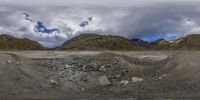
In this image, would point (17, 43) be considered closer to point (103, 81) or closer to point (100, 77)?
point (100, 77)

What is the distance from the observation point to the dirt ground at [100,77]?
93.9 ft

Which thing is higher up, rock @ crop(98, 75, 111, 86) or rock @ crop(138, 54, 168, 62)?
rock @ crop(138, 54, 168, 62)

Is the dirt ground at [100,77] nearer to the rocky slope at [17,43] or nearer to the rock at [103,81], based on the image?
the rock at [103,81]

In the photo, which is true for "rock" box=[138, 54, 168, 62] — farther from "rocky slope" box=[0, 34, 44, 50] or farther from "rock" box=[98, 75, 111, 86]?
"rocky slope" box=[0, 34, 44, 50]

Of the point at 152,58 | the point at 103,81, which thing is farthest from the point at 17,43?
the point at 103,81

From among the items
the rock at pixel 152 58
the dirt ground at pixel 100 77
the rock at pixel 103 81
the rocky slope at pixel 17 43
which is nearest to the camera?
the dirt ground at pixel 100 77

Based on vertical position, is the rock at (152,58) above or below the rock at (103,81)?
above

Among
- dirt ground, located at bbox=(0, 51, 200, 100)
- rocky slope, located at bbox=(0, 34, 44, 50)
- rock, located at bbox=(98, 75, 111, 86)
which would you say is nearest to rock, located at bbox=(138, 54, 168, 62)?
dirt ground, located at bbox=(0, 51, 200, 100)

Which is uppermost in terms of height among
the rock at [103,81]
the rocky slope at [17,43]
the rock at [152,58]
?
the rocky slope at [17,43]

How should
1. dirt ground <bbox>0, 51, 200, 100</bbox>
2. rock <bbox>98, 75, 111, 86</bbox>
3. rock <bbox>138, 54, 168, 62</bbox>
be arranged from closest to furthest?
dirt ground <bbox>0, 51, 200, 100</bbox> < rock <bbox>98, 75, 111, 86</bbox> < rock <bbox>138, 54, 168, 62</bbox>

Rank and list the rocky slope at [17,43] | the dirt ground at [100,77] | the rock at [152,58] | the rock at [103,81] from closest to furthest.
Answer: the dirt ground at [100,77] < the rock at [103,81] < the rock at [152,58] < the rocky slope at [17,43]

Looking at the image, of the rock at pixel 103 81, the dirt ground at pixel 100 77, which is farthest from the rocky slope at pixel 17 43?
the rock at pixel 103 81

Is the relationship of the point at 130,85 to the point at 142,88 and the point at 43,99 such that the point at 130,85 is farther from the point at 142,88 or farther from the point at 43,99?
the point at 43,99

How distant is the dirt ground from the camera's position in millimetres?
28609
